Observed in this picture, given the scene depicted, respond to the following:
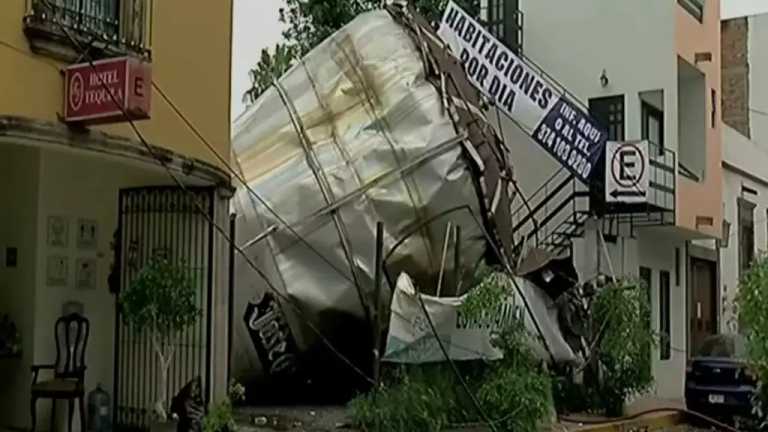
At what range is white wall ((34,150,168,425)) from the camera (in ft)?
38.3

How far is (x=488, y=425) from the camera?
11.9 metres

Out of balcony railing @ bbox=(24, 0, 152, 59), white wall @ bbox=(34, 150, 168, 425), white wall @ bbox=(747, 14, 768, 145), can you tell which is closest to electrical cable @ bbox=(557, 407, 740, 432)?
white wall @ bbox=(34, 150, 168, 425)

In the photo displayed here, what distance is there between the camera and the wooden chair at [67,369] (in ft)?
36.4

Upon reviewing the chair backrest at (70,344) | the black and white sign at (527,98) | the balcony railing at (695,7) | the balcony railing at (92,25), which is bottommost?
the chair backrest at (70,344)

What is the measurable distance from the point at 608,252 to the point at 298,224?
821 cm

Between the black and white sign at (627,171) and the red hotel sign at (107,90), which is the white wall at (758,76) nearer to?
the black and white sign at (627,171)

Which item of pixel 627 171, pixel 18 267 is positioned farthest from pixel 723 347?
pixel 18 267

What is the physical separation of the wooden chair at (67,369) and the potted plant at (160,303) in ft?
2.58

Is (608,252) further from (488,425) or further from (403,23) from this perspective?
(488,425)

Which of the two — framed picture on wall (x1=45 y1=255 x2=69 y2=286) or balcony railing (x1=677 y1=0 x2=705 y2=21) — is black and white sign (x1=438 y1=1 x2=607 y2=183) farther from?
framed picture on wall (x1=45 y1=255 x2=69 y2=286)

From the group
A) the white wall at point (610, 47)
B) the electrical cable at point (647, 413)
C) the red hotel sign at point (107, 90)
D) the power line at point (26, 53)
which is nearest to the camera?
the power line at point (26, 53)

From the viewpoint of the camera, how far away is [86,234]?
12.3 meters

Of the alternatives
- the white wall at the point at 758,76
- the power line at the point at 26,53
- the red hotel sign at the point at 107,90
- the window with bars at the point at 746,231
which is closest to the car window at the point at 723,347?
the window with bars at the point at 746,231

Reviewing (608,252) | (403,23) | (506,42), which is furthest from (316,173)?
(506,42)
